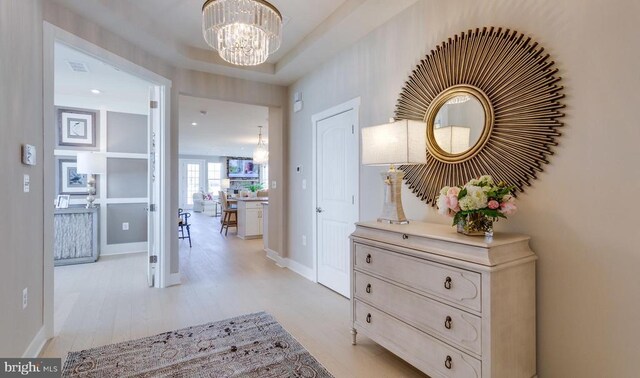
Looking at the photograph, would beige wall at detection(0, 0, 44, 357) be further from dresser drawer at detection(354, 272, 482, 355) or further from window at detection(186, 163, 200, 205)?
window at detection(186, 163, 200, 205)

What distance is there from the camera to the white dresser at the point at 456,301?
1517mm

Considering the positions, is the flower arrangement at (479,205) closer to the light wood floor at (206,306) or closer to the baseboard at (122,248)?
the light wood floor at (206,306)

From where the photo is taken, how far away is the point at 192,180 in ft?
47.2

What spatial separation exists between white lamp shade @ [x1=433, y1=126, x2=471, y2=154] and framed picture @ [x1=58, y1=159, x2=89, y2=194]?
5.80 m

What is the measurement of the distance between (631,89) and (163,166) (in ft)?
13.0

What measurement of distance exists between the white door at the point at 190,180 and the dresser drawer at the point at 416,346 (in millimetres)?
13394

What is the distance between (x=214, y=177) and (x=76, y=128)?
9.72 m

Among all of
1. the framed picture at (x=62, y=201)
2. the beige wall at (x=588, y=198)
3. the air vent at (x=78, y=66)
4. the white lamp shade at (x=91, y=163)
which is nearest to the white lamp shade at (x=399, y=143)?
the beige wall at (x=588, y=198)

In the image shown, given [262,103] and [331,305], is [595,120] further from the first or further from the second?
[262,103]

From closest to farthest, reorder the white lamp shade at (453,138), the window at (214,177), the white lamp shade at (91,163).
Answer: the white lamp shade at (453,138)
the white lamp shade at (91,163)
the window at (214,177)

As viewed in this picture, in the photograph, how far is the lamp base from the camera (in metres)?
2.26

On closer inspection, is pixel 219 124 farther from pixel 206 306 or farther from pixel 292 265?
pixel 206 306

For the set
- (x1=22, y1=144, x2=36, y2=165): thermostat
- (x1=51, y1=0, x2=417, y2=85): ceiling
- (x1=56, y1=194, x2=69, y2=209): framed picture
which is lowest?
(x1=56, y1=194, x2=69, y2=209): framed picture

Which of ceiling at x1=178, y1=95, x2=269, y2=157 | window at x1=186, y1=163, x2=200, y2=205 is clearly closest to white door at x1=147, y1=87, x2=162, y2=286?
ceiling at x1=178, y1=95, x2=269, y2=157
